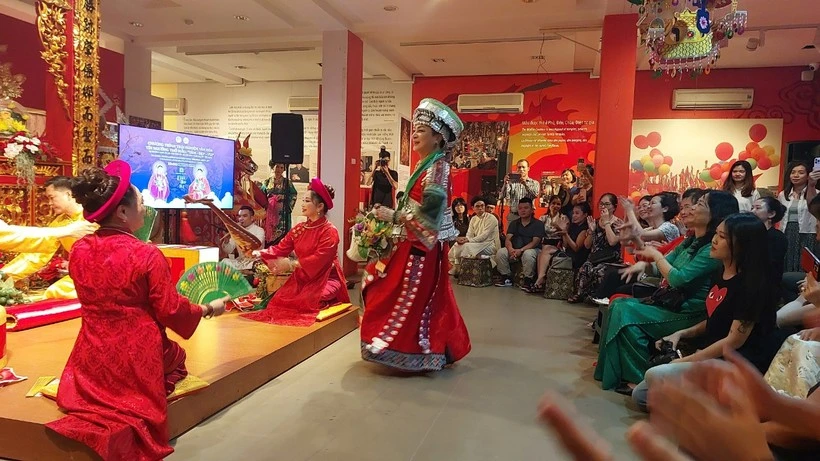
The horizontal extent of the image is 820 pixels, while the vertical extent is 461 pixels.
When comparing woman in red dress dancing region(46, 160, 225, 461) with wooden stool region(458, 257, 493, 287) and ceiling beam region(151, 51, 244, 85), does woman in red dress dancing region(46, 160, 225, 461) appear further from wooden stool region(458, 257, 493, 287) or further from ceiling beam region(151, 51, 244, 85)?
ceiling beam region(151, 51, 244, 85)

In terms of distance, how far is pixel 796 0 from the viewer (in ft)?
19.0

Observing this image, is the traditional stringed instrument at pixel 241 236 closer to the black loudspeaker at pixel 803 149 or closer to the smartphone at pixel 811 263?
the smartphone at pixel 811 263

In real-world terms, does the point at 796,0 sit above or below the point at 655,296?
above

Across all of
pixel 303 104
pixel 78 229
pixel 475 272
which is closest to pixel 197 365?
pixel 78 229

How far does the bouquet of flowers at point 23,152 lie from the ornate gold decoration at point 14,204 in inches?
3.6

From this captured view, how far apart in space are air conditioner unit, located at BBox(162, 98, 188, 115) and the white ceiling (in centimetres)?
149

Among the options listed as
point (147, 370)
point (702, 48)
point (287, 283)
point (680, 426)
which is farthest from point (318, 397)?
point (702, 48)

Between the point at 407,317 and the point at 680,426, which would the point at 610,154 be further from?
the point at 680,426

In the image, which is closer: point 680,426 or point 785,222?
point 680,426

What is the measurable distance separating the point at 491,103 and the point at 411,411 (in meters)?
7.65

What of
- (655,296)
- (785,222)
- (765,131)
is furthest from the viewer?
(765,131)

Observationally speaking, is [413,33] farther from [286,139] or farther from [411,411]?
[411,411]

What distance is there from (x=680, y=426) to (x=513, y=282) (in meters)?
6.62

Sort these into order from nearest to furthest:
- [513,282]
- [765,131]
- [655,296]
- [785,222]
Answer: [655,296] < [785,222] < [513,282] < [765,131]
